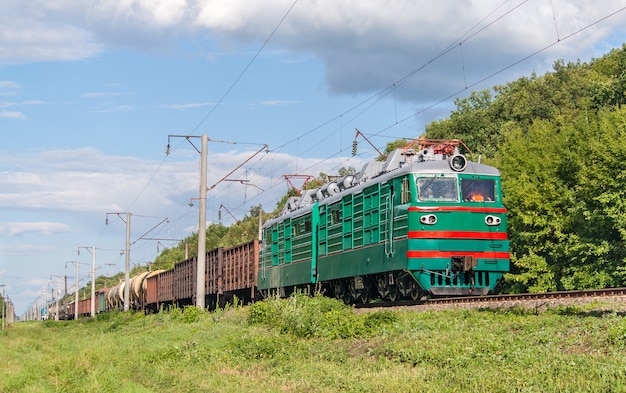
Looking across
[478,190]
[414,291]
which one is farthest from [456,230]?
[414,291]

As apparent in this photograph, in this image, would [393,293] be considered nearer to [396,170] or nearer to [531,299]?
[396,170]

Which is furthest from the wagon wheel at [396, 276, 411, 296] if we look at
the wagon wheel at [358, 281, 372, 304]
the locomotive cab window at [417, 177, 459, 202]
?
the locomotive cab window at [417, 177, 459, 202]

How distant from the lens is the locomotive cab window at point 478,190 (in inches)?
912

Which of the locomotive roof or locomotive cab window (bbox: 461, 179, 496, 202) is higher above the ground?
the locomotive roof

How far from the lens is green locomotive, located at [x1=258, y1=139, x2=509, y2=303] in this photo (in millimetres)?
22391

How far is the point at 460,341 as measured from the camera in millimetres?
14695

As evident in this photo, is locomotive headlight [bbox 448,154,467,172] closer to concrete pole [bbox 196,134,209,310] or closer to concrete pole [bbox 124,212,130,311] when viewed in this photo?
concrete pole [bbox 196,134,209,310]

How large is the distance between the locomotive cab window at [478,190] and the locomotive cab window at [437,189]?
0.32 m

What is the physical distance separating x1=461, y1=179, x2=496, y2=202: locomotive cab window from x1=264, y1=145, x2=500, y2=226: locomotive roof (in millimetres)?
264

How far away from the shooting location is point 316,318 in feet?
67.9

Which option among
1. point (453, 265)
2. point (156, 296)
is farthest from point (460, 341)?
point (156, 296)

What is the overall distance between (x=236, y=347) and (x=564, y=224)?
2527 cm

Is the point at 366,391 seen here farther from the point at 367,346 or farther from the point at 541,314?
the point at 541,314

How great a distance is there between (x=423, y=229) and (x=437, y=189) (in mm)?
1320
